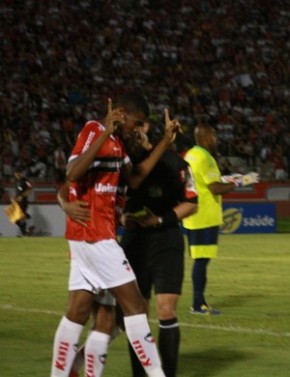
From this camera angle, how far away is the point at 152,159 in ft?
27.2

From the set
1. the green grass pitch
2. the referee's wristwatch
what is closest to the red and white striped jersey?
the referee's wristwatch

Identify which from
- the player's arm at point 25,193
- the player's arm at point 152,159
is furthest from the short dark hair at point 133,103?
the player's arm at point 25,193

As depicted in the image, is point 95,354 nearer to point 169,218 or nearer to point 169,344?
point 169,344

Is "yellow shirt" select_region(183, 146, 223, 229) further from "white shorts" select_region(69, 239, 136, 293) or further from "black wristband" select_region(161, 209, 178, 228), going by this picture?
"white shorts" select_region(69, 239, 136, 293)

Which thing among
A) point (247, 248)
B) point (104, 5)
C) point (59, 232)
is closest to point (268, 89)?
point (104, 5)

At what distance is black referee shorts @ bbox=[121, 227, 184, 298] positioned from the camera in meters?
8.90

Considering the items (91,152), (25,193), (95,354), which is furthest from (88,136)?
(25,193)

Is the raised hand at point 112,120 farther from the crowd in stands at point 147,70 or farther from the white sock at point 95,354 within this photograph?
the crowd in stands at point 147,70

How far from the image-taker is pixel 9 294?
16.4 metres

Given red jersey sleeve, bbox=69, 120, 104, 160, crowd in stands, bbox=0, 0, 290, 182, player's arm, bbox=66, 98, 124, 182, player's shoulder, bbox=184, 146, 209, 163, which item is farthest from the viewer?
crowd in stands, bbox=0, 0, 290, 182

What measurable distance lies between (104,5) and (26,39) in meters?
4.31

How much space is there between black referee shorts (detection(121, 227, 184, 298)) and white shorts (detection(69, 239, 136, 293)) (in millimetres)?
909

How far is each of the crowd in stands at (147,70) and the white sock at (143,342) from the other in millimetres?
24613

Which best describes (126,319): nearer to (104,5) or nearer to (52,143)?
(52,143)
